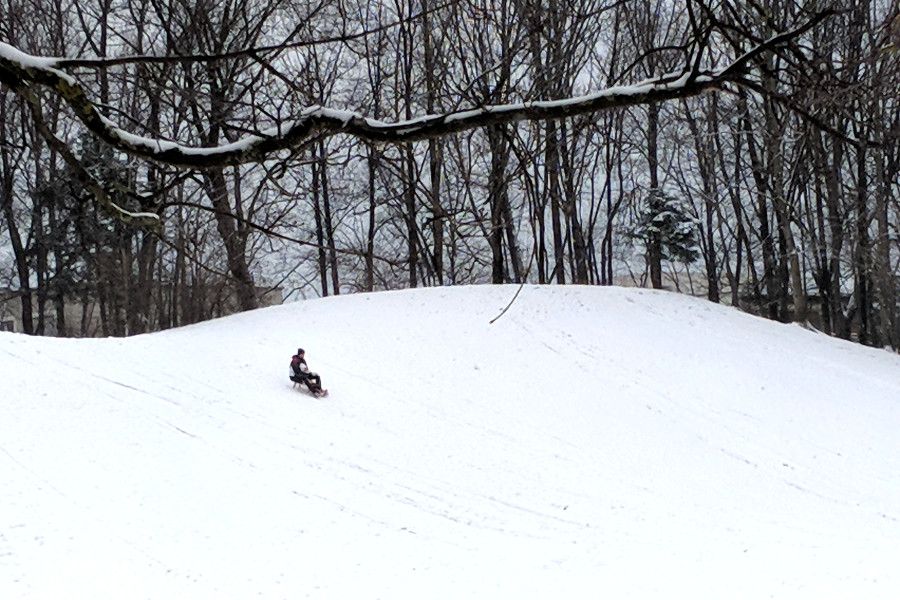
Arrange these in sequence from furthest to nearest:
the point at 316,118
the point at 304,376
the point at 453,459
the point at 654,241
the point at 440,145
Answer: the point at 654,241 < the point at 440,145 < the point at 304,376 < the point at 453,459 < the point at 316,118

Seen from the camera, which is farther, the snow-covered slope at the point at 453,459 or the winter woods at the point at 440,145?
the snow-covered slope at the point at 453,459

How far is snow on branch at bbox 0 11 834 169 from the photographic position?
202cm

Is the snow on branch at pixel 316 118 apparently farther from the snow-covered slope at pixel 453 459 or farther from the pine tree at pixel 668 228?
the pine tree at pixel 668 228

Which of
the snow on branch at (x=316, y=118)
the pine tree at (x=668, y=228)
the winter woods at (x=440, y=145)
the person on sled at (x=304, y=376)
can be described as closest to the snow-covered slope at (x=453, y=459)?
the person on sled at (x=304, y=376)

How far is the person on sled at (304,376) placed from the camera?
1225 centimetres

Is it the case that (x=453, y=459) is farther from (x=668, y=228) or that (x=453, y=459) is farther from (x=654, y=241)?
(x=668, y=228)

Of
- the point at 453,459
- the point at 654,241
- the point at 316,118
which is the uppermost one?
the point at 654,241

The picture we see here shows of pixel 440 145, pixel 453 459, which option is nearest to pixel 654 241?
pixel 440 145

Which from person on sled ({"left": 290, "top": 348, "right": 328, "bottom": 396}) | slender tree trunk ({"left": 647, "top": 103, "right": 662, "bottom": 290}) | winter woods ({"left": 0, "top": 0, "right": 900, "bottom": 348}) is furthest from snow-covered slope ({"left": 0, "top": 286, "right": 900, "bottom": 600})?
slender tree trunk ({"left": 647, "top": 103, "right": 662, "bottom": 290})

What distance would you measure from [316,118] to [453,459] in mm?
8879

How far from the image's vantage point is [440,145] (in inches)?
623

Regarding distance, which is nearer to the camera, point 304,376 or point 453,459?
point 453,459

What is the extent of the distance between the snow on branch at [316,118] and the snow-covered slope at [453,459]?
212 inches

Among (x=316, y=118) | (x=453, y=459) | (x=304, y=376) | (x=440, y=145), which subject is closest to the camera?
(x=316, y=118)
